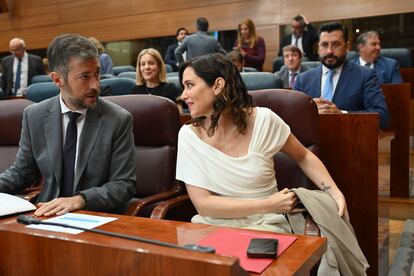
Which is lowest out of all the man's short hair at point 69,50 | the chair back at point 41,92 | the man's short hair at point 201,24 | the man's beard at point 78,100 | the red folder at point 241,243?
the red folder at point 241,243

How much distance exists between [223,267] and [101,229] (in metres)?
0.34

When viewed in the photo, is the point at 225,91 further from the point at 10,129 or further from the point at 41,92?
the point at 41,92

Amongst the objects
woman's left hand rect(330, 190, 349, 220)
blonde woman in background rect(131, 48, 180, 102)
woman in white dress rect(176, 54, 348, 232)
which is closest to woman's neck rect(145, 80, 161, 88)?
blonde woman in background rect(131, 48, 180, 102)

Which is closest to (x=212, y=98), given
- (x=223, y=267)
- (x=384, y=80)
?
(x=223, y=267)

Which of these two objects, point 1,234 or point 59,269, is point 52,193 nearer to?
point 1,234

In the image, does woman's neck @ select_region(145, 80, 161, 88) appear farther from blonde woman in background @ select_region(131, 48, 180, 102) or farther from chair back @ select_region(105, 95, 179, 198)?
chair back @ select_region(105, 95, 179, 198)

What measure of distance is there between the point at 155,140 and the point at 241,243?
1068 millimetres

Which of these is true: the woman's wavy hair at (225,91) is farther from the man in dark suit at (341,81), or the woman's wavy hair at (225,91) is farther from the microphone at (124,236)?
the man in dark suit at (341,81)

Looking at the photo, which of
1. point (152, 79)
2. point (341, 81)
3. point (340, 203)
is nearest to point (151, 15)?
point (152, 79)

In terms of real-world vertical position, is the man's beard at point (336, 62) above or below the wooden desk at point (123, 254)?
above

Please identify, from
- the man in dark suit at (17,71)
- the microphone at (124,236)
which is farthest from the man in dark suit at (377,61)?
the man in dark suit at (17,71)

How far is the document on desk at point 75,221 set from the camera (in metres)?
0.90

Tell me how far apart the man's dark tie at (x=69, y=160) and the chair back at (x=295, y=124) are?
688 mm

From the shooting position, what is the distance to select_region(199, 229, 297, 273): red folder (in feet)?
2.58
